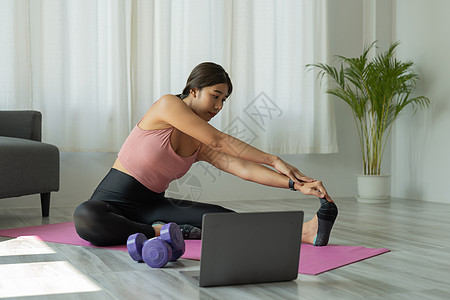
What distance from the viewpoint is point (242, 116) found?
4.69 m

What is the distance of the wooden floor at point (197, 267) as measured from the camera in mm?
1535

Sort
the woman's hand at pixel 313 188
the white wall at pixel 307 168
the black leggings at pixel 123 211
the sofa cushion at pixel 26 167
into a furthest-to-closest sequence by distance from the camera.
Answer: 1. the white wall at pixel 307 168
2. the sofa cushion at pixel 26 167
3. the black leggings at pixel 123 211
4. the woman's hand at pixel 313 188

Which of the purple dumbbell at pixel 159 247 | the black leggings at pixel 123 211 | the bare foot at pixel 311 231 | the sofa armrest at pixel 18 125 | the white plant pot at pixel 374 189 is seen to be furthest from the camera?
the white plant pot at pixel 374 189

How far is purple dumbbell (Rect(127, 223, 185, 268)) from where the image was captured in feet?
6.13

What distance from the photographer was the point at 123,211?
8.11 feet

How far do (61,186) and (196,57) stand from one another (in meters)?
1.40

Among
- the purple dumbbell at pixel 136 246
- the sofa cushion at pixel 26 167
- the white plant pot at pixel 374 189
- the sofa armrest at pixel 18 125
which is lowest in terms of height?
the white plant pot at pixel 374 189

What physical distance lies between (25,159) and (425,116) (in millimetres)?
3198

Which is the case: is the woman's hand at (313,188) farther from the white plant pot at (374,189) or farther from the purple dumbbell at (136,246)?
the white plant pot at (374,189)

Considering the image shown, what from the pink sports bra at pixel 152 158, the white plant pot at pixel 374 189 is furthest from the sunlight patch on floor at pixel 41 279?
the white plant pot at pixel 374 189

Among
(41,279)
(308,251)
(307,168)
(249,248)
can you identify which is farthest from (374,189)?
(41,279)

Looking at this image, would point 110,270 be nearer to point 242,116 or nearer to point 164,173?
point 164,173

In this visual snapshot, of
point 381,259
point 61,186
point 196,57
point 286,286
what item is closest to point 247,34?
point 196,57

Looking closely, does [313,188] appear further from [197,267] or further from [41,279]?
[41,279]
